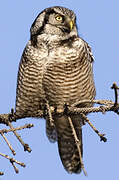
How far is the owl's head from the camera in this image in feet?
18.0

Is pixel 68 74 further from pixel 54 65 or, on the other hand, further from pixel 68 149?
pixel 68 149

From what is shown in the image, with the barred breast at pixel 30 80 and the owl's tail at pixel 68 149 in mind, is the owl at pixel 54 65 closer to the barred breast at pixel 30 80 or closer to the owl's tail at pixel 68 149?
the barred breast at pixel 30 80

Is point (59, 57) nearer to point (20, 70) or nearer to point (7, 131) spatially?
point (20, 70)

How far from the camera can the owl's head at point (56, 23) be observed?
5500 millimetres

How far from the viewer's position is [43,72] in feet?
17.1

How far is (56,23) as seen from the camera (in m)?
5.57

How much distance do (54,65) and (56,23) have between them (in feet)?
2.35

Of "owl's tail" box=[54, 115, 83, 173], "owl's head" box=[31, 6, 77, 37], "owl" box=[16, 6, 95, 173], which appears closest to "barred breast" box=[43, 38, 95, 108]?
"owl" box=[16, 6, 95, 173]

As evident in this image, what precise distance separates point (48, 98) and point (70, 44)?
789mm

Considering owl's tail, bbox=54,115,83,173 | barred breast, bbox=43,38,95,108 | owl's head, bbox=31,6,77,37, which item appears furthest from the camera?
owl's tail, bbox=54,115,83,173

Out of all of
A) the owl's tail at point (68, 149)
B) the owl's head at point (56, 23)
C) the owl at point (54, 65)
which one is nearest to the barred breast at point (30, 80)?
the owl at point (54, 65)

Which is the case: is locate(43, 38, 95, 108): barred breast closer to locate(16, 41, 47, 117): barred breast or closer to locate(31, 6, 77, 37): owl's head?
locate(16, 41, 47, 117): barred breast

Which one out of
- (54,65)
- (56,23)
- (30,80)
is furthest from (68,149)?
(56,23)

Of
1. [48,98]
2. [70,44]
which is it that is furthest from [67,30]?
[48,98]
